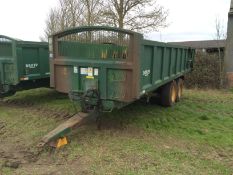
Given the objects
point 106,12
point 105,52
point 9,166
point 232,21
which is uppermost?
point 106,12

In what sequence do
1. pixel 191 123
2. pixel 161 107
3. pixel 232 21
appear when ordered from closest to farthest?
pixel 191 123, pixel 161 107, pixel 232 21

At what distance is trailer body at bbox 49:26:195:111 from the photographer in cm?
523

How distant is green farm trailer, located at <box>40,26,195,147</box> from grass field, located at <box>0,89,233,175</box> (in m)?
0.49

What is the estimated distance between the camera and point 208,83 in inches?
528

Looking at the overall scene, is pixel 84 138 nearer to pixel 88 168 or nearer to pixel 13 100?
pixel 88 168

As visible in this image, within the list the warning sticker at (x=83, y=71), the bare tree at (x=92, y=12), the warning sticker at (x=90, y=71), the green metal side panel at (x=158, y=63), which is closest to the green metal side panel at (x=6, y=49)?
the warning sticker at (x=83, y=71)

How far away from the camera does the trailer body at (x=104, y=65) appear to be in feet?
17.2

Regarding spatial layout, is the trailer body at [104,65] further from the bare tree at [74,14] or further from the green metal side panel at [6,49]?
the bare tree at [74,14]

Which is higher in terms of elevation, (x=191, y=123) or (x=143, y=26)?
(x=143, y=26)

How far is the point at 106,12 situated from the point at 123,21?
4.40 feet

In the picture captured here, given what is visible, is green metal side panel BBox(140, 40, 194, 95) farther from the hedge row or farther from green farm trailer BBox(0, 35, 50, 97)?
the hedge row

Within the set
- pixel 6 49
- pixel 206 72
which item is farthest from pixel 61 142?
pixel 206 72

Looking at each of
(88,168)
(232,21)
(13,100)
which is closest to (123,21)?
(232,21)

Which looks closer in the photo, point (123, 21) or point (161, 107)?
point (161, 107)
